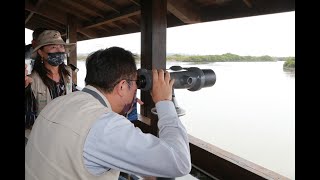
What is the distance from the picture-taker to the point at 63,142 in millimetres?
786

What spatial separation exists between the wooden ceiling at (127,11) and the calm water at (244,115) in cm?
39

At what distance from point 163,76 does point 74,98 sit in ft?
1.10

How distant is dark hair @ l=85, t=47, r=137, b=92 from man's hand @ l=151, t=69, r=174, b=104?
109 millimetres

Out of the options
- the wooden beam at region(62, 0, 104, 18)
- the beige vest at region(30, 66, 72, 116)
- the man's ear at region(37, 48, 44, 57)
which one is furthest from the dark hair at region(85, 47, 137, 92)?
the wooden beam at region(62, 0, 104, 18)

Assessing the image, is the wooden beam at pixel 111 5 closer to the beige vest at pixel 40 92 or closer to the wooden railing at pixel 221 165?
the beige vest at pixel 40 92

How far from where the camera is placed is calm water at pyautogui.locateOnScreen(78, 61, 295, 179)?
4.85ft

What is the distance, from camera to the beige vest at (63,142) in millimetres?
782

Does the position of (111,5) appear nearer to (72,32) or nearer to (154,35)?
(154,35)

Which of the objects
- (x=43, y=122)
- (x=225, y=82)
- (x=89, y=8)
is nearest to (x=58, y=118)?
(x=43, y=122)

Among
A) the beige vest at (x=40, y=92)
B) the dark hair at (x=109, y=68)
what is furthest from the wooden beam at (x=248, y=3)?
the beige vest at (x=40, y=92)
